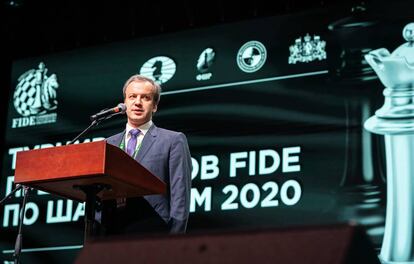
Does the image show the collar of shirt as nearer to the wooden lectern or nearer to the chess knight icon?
the wooden lectern

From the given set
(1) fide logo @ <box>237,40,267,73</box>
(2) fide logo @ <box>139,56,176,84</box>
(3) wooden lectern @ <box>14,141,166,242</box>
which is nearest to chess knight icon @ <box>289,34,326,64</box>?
(1) fide logo @ <box>237,40,267,73</box>

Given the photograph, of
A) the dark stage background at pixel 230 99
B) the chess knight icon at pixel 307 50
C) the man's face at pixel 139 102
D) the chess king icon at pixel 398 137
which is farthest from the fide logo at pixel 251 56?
the man's face at pixel 139 102

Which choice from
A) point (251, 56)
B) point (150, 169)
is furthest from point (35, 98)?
point (150, 169)

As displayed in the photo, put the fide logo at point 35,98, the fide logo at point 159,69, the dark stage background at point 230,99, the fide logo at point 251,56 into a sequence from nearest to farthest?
1. the dark stage background at point 230,99
2. the fide logo at point 251,56
3. the fide logo at point 159,69
4. the fide logo at point 35,98

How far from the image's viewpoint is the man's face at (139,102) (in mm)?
3021

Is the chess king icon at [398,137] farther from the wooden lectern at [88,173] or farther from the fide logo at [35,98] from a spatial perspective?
the fide logo at [35,98]

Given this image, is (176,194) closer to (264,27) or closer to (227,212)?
(227,212)

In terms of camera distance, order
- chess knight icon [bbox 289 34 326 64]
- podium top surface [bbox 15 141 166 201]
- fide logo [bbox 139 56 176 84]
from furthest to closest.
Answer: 1. fide logo [bbox 139 56 176 84]
2. chess knight icon [bbox 289 34 326 64]
3. podium top surface [bbox 15 141 166 201]

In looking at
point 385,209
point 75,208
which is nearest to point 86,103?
point 75,208

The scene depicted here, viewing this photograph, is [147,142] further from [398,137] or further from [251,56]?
[251,56]

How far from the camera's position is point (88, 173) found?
246 centimetres

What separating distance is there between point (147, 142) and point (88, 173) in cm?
55

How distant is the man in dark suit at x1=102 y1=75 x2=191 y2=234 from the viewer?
9.22 feet

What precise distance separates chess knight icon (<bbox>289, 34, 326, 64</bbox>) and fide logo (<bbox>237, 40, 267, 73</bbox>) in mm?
192
